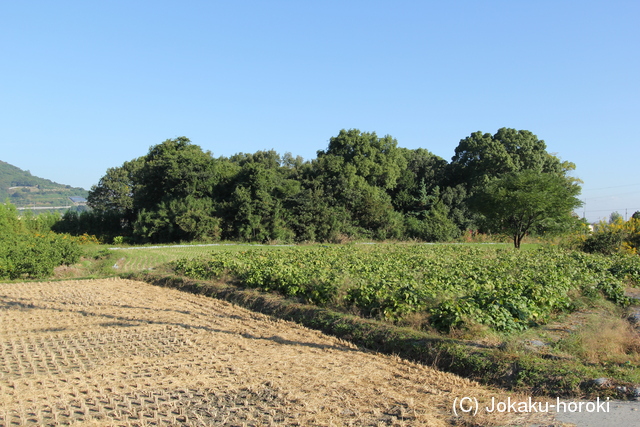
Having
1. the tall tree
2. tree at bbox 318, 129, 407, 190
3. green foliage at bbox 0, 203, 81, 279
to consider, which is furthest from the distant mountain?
green foliage at bbox 0, 203, 81, 279

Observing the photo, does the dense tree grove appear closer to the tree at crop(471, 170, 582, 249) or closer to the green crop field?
the tree at crop(471, 170, 582, 249)

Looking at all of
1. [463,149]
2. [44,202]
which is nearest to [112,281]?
[463,149]

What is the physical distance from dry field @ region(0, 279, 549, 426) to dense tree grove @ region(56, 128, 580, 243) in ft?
77.6

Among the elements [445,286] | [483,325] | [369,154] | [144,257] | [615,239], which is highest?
[369,154]

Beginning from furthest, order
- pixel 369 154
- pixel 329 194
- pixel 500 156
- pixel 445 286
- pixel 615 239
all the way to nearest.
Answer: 1. pixel 369 154
2. pixel 500 156
3. pixel 329 194
4. pixel 615 239
5. pixel 445 286

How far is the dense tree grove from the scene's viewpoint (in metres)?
36.3

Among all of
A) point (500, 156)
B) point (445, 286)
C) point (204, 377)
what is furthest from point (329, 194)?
point (204, 377)

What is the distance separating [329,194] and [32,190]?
426 feet

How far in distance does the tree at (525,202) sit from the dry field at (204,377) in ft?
72.8

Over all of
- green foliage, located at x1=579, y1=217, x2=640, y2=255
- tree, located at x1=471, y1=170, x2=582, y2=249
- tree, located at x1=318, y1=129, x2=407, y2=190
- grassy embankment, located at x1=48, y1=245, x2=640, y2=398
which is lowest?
grassy embankment, located at x1=48, y1=245, x2=640, y2=398

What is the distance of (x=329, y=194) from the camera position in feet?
→ 134

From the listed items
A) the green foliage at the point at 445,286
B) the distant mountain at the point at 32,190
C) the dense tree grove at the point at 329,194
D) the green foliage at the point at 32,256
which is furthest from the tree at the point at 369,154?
the distant mountain at the point at 32,190

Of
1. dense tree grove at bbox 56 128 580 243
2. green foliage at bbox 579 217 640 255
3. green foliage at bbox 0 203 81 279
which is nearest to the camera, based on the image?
green foliage at bbox 0 203 81 279

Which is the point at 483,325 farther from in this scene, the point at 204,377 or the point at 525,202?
the point at 525,202
